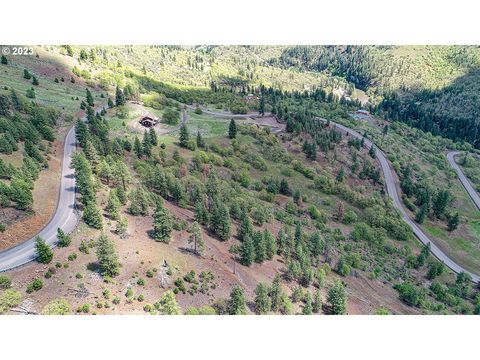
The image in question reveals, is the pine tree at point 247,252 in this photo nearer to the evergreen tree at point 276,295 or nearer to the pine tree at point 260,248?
the pine tree at point 260,248

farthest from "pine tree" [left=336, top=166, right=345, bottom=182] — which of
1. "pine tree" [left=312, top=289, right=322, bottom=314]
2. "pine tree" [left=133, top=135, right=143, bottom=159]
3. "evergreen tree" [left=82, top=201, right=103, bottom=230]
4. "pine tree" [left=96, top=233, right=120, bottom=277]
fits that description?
"pine tree" [left=96, top=233, right=120, bottom=277]

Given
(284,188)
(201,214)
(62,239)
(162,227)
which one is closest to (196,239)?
(162,227)

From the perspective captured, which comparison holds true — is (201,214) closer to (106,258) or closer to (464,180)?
(106,258)

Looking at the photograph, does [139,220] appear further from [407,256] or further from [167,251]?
[407,256]

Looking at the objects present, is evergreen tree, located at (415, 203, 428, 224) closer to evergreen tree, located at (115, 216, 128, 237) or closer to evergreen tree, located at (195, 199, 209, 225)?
evergreen tree, located at (195, 199, 209, 225)

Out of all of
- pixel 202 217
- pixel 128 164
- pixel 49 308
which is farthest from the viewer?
pixel 128 164

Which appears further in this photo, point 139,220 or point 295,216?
point 295,216

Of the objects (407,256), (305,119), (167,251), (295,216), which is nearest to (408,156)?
(305,119)
